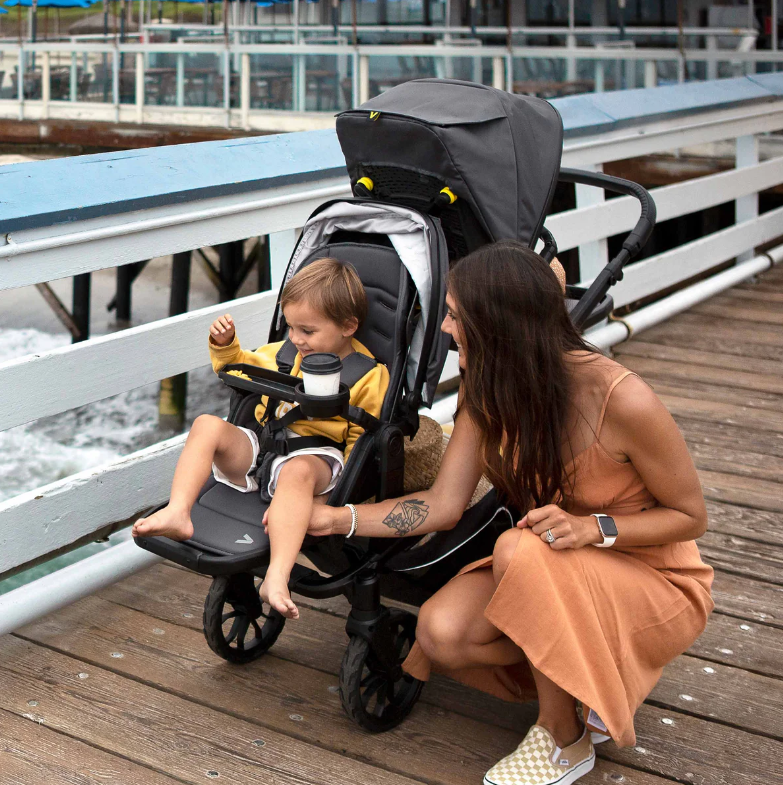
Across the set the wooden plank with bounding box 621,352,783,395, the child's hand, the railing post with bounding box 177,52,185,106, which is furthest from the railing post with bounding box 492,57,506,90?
the child's hand

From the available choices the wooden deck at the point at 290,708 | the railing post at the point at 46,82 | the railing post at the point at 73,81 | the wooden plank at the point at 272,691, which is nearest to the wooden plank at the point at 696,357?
the wooden deck at the point at 290,708

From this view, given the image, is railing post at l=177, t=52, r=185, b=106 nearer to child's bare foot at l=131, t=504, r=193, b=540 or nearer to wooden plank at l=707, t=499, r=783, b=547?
wooden plank at l=707, t=499, r=783, b=547

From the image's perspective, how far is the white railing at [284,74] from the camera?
11.7m

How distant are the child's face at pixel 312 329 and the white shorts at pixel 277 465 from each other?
0.21 metres

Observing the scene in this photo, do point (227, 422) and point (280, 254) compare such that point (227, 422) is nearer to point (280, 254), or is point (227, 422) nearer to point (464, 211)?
point (464, 211)

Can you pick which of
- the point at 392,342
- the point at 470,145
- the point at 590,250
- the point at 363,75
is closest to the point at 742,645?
the point at 392,342

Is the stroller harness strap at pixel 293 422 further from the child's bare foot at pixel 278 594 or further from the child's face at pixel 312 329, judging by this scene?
the child's bare foot at pixel 278 594

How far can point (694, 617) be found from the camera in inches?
81.2

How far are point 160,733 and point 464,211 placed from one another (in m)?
1.39

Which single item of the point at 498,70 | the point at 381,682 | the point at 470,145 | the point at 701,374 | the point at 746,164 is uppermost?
the point at 498,70

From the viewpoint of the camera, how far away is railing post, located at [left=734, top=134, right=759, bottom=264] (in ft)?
20.4

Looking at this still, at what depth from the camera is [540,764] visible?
199 centimetres

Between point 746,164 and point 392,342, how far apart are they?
463cm

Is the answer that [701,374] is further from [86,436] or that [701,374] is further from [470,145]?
[86,436]
